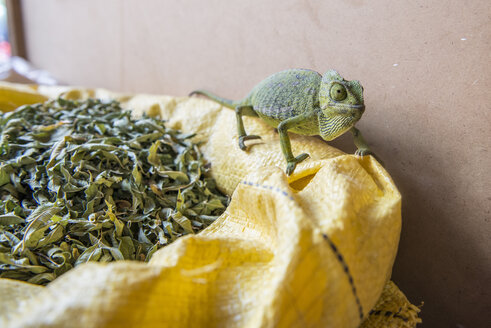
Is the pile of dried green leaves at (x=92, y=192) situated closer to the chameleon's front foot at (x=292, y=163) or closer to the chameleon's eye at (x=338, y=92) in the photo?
the chameleon's front foot at (x=292, y=163)

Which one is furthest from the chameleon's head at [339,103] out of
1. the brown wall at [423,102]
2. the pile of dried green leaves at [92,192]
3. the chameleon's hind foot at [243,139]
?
the pile of dried green leaves at [92,192]

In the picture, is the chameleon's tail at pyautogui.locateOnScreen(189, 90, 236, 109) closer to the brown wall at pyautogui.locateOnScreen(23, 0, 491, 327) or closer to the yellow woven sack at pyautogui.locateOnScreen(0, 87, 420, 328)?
the brown wall at pyautogui.locateOnScreen(23, 0, 491, 327)

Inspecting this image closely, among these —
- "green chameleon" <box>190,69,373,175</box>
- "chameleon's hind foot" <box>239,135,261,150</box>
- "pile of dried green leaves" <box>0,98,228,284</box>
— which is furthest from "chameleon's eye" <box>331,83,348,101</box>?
"pile of dried green leaves" <box>0,98,228,284</box>

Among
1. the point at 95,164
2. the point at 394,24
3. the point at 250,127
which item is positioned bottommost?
the point at 95,164

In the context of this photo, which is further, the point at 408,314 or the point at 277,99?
the point at 277,99

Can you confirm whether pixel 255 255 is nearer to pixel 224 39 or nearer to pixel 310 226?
pixel 310 226

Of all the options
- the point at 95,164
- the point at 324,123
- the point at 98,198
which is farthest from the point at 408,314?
the point at 95,164

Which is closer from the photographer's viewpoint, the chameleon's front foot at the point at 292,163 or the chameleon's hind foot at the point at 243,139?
the chameleon's front foot at the point at 292,163

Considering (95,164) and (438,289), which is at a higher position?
(95,164)
